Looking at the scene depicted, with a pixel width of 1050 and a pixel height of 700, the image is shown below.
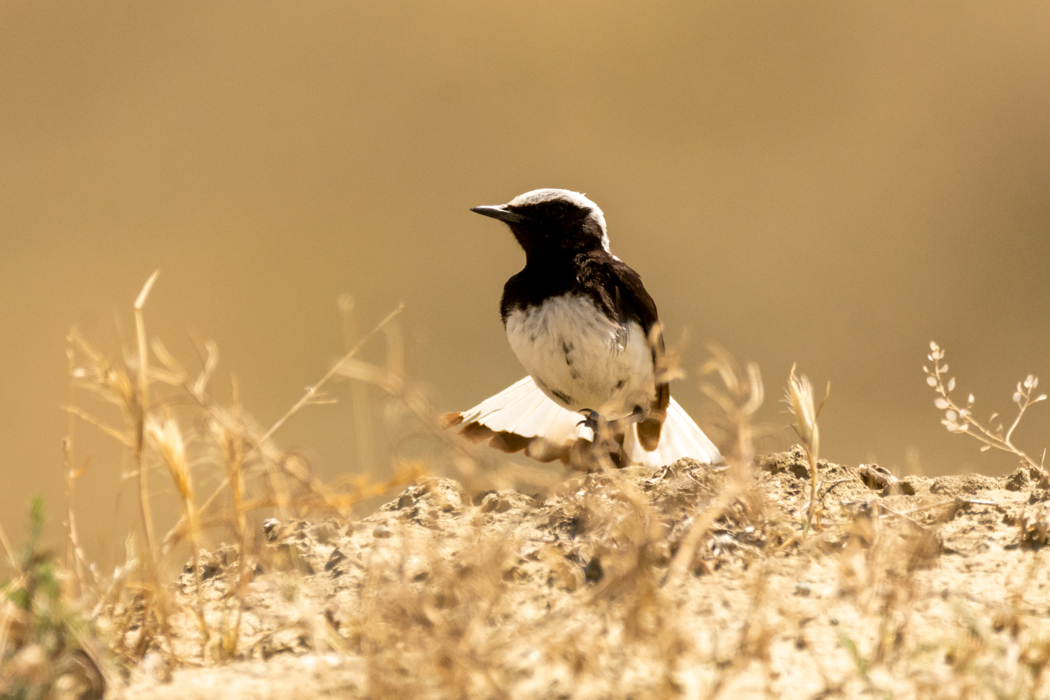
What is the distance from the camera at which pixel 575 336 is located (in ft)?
20.2

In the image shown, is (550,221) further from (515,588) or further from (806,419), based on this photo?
(515,588)

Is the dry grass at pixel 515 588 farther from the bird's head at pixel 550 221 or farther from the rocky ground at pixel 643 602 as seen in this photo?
the bird's head at pixel 550 221

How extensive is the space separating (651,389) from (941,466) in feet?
34.2

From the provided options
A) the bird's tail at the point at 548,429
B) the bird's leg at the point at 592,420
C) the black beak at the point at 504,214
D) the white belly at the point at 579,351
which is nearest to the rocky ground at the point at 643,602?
the bird's leg at the point at 592,420

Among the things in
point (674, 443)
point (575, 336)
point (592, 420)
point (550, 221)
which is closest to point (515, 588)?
point (592, 420)

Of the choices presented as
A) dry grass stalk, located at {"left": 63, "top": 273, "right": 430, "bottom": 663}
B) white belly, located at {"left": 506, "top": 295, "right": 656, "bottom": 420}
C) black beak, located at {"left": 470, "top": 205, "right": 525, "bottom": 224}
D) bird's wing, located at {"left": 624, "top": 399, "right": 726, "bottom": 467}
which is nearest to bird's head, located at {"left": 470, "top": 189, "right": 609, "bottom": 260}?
black beak, located at {"left": 470, "top": 205, "right": 525, "bottom": 224}

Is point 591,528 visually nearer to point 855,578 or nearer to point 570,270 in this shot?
point 855,578

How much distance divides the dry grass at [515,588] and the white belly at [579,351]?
192 centimetres

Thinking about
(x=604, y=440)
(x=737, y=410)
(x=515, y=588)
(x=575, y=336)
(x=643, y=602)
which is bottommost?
(x=515, y=588)

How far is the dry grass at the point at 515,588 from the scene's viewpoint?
2676 mm

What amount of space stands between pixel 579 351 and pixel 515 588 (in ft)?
9.54

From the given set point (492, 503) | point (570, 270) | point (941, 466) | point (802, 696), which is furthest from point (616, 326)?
point (941, 466)

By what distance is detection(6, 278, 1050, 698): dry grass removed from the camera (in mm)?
2676

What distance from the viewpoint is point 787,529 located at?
12.3 feet
